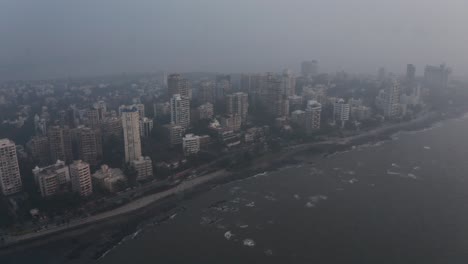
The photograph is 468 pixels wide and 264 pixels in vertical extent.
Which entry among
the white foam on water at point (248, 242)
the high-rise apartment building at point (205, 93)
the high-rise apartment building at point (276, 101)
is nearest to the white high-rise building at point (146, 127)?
the high-rise apartment building at point (205, 93)

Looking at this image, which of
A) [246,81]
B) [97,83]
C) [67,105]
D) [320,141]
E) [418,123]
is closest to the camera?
[320,141]

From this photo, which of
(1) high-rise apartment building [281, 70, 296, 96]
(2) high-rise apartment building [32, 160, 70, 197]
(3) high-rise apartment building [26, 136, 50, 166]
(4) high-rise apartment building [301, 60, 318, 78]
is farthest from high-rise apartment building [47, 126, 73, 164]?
(4) high-rise apartment building [301, 60, 318, 78]

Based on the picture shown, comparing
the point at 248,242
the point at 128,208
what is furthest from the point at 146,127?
the point at 248,242

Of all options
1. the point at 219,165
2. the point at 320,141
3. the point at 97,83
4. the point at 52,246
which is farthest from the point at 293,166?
the point at 97,83

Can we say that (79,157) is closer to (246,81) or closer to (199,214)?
(199,214)

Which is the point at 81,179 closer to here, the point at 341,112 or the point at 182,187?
the point at 182,187
